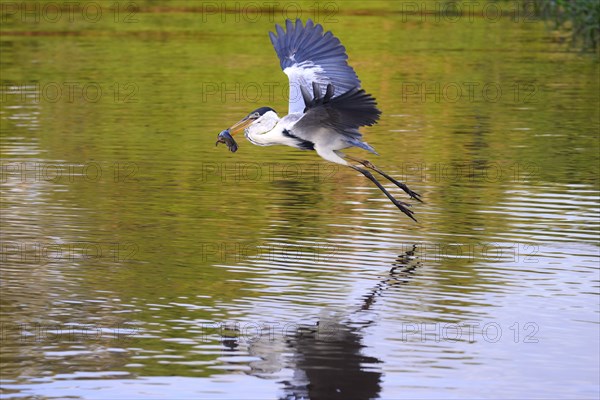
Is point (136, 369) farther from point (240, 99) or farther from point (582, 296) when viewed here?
point (240, 99)

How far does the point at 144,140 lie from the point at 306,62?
273 inches

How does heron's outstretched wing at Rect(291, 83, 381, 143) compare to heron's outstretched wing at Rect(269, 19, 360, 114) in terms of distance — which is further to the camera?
heron's outstretched wing at Rect(269, 19, 360, 114)

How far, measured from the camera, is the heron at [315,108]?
1126 cm

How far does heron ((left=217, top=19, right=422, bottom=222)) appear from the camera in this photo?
36.9 feet

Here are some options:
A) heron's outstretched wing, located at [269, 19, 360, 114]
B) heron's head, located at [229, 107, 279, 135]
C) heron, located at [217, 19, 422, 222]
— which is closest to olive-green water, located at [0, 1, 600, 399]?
heron, located at [217, 19, 422, 222]

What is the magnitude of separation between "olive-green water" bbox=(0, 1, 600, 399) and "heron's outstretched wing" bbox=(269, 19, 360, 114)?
142cm

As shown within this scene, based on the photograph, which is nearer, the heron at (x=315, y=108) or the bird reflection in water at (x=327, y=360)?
the bird reflection in water at (x=327, y=360)

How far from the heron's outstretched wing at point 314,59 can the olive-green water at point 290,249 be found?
1.42 m

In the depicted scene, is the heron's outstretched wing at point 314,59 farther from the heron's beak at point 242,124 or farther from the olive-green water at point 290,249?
the olive-green water at point 290,249

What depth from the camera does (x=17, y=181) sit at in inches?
620

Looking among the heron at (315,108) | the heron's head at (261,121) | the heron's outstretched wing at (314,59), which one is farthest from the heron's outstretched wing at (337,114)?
the heron's outstretched wing at (314,59)

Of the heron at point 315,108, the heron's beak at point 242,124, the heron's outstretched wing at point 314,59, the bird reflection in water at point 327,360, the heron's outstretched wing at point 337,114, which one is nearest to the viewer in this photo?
the bird reflection in water at point 327,360

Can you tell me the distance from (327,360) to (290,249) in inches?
139

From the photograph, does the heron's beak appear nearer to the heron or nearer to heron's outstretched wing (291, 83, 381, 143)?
the heron
